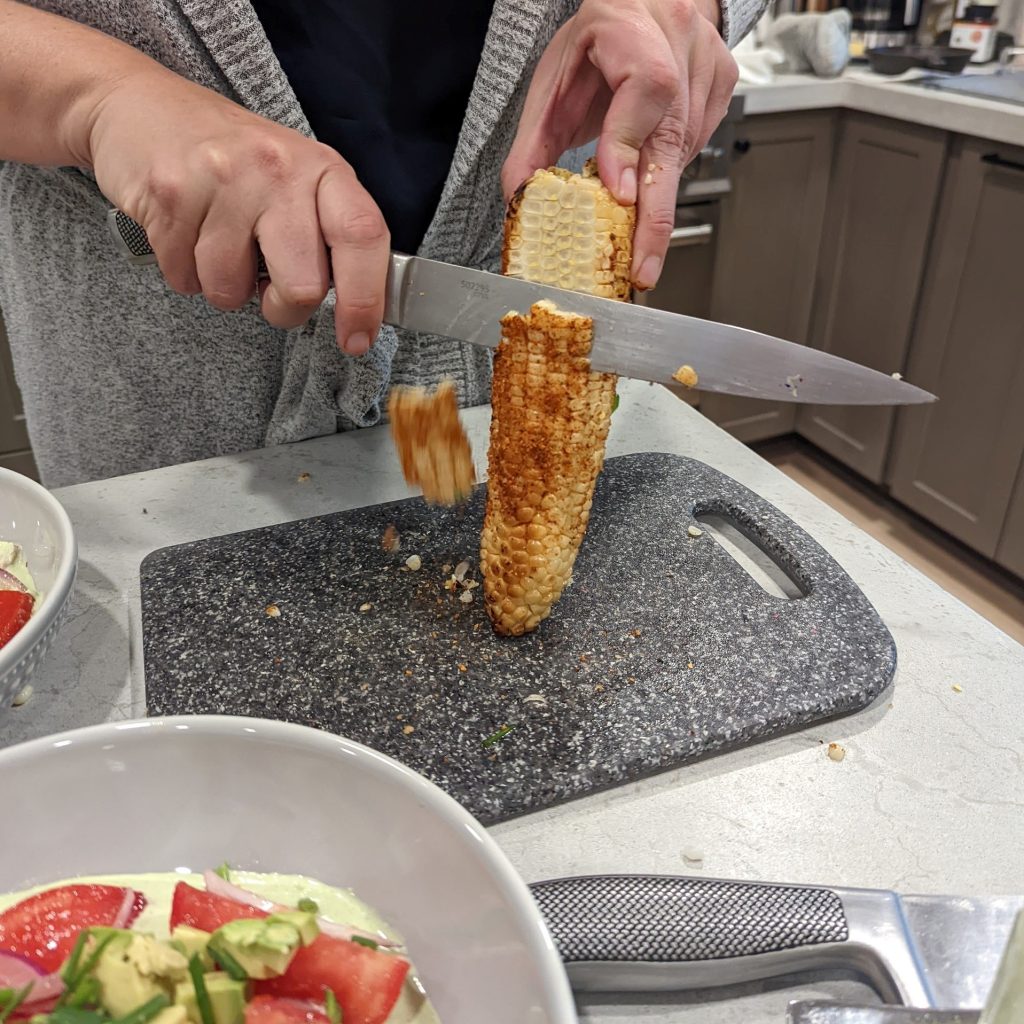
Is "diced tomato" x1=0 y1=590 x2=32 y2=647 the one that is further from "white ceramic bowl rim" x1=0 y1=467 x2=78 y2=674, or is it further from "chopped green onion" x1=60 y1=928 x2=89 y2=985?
"chopped green onion" x1=60 y1=928 x2=89 y2=985

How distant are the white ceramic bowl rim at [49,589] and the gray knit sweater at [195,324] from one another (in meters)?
0.32

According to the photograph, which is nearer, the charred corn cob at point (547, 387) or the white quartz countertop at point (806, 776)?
the white quartz countertop at point (806, 776)

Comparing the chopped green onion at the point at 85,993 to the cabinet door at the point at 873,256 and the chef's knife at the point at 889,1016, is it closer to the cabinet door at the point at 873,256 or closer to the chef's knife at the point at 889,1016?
the chef's knife at the point at 889,1016

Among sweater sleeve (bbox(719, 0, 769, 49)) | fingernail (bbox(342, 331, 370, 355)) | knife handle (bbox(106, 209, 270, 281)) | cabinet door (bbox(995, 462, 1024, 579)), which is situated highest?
sweater sleeve (bbox(719, 0, 769, 49))

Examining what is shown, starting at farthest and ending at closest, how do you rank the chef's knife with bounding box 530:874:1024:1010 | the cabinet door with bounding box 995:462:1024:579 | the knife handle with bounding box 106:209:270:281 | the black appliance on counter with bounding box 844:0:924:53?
the black appliance on counter with bounding box 844:0:924:53
the cabinet door with bounding box 995:462:1024:579
the knife handle with bounding box 106:209:270:281
the chef's knife with bounding box 530:874:1024:1010

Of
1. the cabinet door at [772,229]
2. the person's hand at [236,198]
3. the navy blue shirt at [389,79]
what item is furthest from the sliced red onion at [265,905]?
the cabinet door at [772,229]

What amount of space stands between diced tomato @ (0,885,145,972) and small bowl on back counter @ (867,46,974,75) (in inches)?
95.9

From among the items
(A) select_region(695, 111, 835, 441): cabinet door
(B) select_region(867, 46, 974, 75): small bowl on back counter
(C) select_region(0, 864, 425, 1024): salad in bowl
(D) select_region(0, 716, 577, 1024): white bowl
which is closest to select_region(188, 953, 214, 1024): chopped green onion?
(C) select_region(0, 864, 425, 1024): salad in bowl

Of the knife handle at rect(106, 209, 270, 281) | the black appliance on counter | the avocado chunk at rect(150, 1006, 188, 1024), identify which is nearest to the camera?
the avocado chunk at rect(150, 1006, 188, 1024)

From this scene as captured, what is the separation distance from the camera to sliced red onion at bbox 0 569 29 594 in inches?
29.4

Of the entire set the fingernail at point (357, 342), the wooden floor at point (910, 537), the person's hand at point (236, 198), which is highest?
the person's hand at point (236, 198)

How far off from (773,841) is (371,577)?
0.44m

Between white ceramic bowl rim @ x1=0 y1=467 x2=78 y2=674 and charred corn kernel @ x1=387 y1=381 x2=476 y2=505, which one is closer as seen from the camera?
white ceramic bowl rim @ x1=0 y1=467 x2=78 y2=674

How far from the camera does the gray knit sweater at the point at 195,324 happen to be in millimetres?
888
